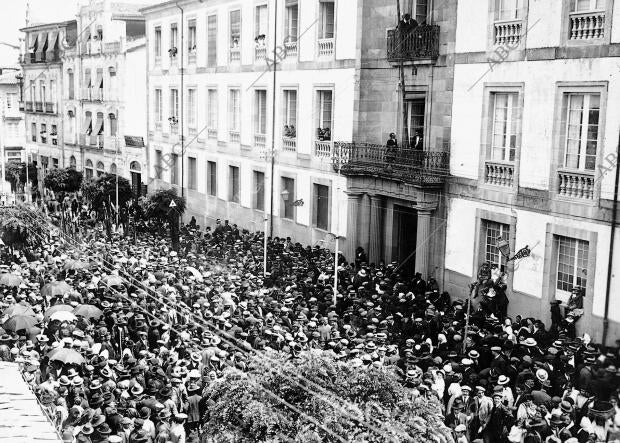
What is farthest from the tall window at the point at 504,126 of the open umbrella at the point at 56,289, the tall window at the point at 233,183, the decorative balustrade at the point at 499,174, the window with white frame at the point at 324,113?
the tall window at the point at 233,183

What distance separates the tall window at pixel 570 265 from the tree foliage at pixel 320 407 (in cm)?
1025

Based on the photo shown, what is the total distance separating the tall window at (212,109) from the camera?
40.4 meters

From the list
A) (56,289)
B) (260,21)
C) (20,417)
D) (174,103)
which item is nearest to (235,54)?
(260,21)

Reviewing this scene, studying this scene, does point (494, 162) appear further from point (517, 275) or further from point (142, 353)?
point (142, 353)

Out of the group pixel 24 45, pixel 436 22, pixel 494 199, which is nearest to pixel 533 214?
pixel 494 199

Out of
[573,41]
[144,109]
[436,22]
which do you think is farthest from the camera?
[144,109]

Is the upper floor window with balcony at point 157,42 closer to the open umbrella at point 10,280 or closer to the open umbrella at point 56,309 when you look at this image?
the open umbrella at point 10,280

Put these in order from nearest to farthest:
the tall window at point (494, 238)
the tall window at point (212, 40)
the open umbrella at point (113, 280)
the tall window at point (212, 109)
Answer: the open umbrella at point (113, 280) < the tall window at point (494, 238) < the tall window at point (212, 40) < the tall window at point (212, 109)

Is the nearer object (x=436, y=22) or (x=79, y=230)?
(x=436, y=22)

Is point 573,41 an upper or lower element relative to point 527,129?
upper

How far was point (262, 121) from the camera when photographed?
119 feet

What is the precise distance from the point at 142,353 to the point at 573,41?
38.1 ft

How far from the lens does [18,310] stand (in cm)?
1961

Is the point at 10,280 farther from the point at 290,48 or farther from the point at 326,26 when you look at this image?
the point at 290,48
